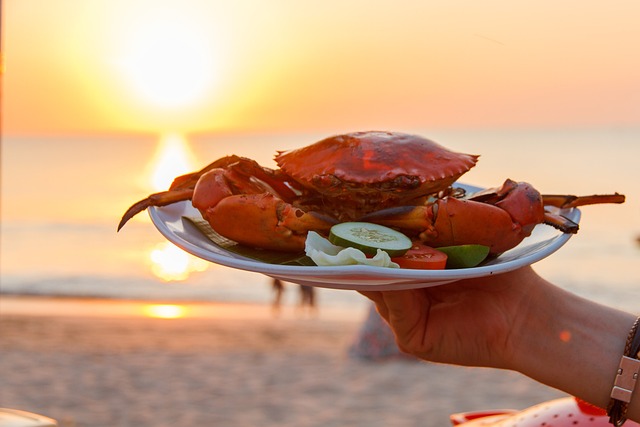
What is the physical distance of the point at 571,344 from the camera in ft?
7.97

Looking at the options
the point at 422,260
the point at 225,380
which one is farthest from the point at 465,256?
the point at 225,380

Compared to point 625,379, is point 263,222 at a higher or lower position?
higher

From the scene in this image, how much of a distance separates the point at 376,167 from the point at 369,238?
17.0 inches

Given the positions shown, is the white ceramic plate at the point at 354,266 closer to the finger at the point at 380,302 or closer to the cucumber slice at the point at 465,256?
A: the cucumber slice at the point at 465,256

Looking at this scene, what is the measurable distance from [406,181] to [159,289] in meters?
14.9

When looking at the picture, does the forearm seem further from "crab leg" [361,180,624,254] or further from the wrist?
"crab leg" [361,180,624,254]

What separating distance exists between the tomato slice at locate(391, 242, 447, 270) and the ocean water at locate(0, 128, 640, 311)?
41.0ft

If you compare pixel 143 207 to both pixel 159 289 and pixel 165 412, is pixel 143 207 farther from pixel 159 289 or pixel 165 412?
pixel 159 289

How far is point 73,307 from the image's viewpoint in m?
14.4

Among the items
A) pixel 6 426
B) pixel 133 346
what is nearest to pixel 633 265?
pixel 133 346

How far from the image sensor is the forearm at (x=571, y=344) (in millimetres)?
2354

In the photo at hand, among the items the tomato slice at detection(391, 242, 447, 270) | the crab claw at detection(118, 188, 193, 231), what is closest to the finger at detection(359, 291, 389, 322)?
the tomato slice at detection(391, 242, 447, 270)

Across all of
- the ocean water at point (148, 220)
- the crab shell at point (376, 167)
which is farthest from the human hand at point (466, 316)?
the ocean water at point (148, 220)

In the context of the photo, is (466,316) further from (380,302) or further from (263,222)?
(263,222)
